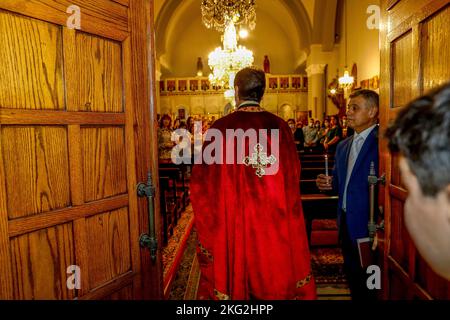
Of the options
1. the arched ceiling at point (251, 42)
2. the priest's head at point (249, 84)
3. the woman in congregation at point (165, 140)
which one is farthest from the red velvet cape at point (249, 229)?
the arched ceiling at point (251, 42)

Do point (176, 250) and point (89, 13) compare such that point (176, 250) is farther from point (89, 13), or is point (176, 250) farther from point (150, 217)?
point (89, 13)

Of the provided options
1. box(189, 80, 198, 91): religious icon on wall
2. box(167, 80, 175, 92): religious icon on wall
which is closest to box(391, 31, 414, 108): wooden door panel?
box(189, 80, 198, 91): religious icon on wall

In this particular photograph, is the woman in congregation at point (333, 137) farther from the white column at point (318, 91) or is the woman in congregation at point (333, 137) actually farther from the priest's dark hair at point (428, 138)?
the priest's dark hair at point (428, 138)

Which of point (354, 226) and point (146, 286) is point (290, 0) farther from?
point (146, 286)

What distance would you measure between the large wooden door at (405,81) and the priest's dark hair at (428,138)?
0.97m

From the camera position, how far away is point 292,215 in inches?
101

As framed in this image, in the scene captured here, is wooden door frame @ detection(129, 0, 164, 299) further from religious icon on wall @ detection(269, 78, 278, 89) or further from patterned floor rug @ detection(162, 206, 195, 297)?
religious icon on wall @ detection(269, 78, 278, 89)

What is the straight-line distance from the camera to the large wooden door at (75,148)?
1350 mm

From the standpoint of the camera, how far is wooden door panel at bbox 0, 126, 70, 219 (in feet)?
4.41

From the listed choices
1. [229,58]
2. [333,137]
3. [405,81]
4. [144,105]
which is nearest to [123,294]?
[144,105]

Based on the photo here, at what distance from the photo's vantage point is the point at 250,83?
101 inches

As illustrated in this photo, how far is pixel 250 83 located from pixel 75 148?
4.60 ft

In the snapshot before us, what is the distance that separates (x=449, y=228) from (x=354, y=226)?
6.64 feet
